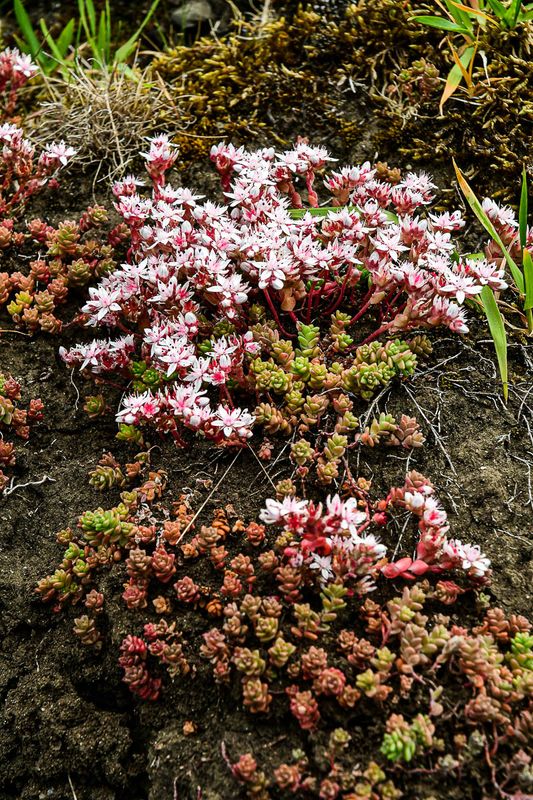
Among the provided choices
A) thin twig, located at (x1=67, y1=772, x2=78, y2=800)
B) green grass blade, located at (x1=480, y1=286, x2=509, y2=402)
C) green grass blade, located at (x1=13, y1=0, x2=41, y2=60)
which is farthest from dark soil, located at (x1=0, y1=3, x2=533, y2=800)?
green grass blade, located at (x1=13, y1=0, x2=41, y2=60)

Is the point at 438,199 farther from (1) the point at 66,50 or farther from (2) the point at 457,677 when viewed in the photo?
(1) the point at 66,50

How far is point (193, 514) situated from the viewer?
123 inches

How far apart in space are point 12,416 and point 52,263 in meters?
0.95

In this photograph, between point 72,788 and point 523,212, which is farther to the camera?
point 523,212

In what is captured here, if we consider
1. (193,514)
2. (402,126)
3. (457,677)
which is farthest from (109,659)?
(402,126)

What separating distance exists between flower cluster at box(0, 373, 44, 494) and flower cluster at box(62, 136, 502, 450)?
0.32 m

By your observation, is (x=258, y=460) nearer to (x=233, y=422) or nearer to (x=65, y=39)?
(x=233, y=422)

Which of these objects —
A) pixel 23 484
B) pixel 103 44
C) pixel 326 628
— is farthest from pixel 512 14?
pixel 23 484

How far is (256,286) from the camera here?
3641mm

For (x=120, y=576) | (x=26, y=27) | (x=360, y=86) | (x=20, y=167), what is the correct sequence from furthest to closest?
(x=26, y=27) < (x=360, y=86) < (x=20, y=167) < (x=120, y=576)

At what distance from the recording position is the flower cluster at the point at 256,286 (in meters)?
3.23

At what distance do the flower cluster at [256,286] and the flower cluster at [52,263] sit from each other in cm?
23

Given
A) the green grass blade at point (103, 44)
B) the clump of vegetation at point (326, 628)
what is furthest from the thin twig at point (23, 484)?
the green grass blade at point (103, 44)

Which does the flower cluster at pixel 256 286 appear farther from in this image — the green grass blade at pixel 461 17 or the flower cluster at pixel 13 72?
the flower cluster at pixel 13 72
